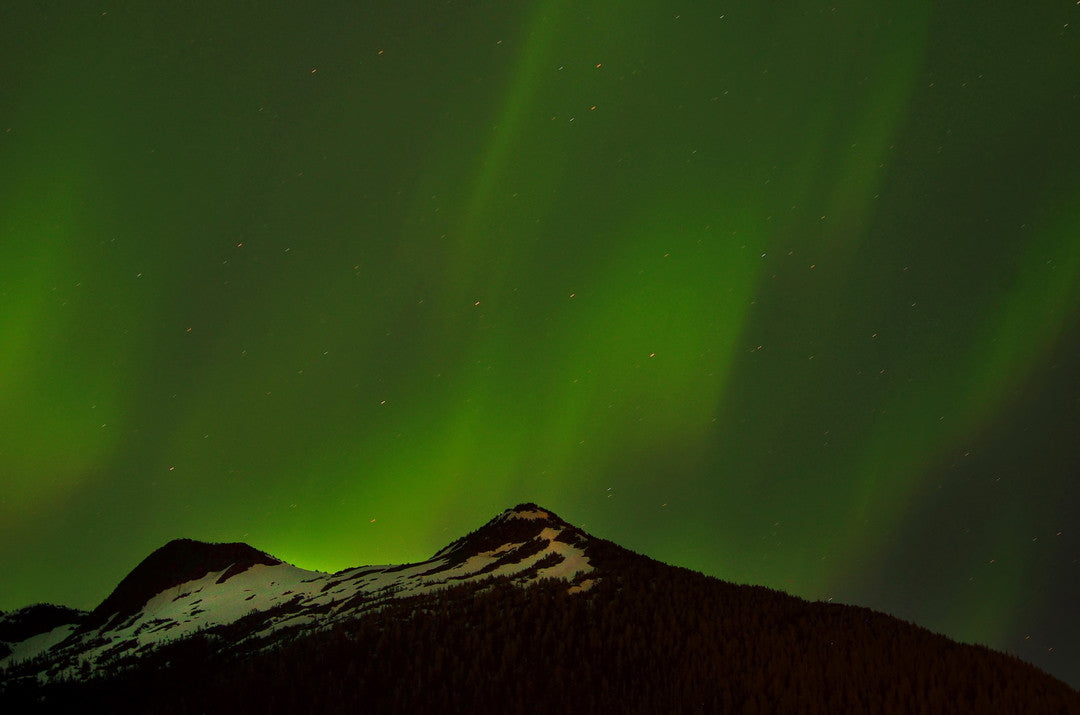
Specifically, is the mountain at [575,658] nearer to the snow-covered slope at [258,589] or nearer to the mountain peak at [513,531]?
the snow-covered slope at [258,589]

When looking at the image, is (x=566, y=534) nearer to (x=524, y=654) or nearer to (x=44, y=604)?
(x=524, y=654)

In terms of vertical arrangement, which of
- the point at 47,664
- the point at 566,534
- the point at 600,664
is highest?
the point at 566,534

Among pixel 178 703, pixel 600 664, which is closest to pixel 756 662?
pixel 600 664

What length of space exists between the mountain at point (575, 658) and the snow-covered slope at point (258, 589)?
332mm

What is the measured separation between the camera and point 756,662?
10.8m

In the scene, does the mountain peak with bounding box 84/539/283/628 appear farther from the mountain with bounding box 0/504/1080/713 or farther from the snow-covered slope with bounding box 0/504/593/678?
the mountain with bounding box 0/504/1080/713

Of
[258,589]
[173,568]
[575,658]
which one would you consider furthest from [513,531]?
[173,568]

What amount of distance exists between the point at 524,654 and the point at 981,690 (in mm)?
7729

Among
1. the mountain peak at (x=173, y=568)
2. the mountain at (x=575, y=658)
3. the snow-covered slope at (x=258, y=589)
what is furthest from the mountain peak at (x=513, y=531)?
the mountain peak at (x=173, y=568)

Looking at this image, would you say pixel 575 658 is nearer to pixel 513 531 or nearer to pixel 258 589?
pixel 513 531

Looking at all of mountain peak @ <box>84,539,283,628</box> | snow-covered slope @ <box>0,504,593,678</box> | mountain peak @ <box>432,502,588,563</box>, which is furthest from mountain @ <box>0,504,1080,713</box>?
mountain peak @ <box>84,539,283,628</box>

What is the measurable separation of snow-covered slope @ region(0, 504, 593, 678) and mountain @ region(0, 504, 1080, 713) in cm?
33

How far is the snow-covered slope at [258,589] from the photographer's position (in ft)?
76.8

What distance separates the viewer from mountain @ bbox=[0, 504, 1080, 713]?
923 cm
